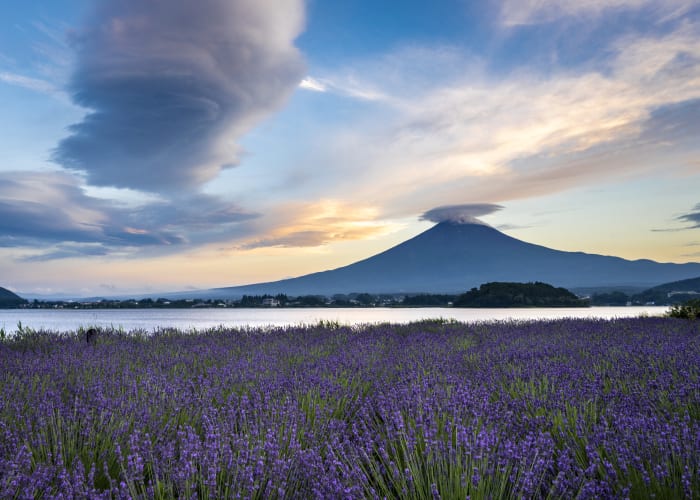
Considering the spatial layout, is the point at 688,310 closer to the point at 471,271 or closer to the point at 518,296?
the point at 518,296

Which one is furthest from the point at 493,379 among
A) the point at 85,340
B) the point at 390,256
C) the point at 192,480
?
the point at 390,256

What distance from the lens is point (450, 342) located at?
27.3 ft

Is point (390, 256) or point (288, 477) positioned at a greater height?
point (390, 256)

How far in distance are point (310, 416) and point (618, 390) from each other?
8.91 ft

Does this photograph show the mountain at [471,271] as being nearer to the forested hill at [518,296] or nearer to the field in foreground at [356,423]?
the forested hill at [518,296]

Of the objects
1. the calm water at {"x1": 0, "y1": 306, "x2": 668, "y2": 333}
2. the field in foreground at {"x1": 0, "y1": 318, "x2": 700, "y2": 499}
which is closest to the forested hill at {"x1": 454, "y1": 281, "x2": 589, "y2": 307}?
the calm water at {"x1": 0, "y1": 306, "x2": 668, "y2": 333}

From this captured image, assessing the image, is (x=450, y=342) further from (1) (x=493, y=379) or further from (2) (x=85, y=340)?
(2) (x=85, y=340)

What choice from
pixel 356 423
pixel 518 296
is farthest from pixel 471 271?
pixel 356 423

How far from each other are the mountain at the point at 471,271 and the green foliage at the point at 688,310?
5145 inches

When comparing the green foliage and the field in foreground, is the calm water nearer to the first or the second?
the green foliage

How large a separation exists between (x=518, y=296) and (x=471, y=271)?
114980mm

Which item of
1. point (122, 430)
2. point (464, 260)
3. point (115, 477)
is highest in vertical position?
point (464, 260)

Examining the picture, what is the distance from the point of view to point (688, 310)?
13.5 meters

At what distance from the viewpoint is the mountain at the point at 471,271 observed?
15550 centimetres
